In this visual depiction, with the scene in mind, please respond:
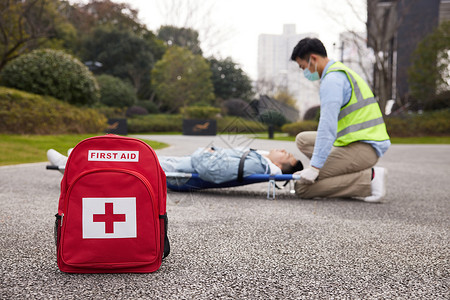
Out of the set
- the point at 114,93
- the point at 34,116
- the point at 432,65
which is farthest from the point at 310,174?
the point at 114,93

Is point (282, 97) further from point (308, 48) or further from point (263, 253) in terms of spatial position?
point (263, 253)

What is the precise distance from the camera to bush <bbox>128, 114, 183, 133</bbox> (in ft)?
68.9

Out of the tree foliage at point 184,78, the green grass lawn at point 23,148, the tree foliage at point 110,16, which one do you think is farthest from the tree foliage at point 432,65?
the tree foliage at point 110,16

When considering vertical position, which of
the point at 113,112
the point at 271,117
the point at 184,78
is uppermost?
the point at 184,78

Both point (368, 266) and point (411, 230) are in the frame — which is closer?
point (368, 266)

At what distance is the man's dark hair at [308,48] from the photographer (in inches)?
125

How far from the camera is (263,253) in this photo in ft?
6.06

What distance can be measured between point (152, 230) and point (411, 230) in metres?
1.63

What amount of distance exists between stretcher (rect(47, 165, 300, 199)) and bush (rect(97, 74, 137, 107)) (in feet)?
68.3

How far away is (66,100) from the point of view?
9.59 meters

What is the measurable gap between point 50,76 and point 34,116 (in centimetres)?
164

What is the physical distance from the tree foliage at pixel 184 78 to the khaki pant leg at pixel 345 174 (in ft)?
64.2

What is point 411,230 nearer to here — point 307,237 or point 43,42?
point 307,237

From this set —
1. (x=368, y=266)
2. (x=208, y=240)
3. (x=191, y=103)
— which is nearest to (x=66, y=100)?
(x=208, y=240)
